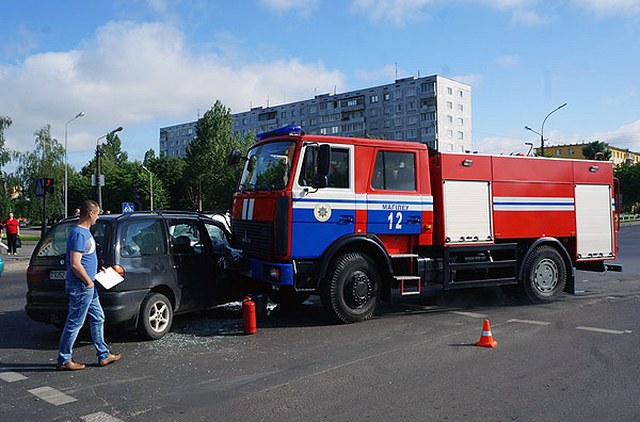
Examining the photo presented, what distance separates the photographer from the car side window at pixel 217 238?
8401 millimetres

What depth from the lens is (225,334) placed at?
7.50 metres

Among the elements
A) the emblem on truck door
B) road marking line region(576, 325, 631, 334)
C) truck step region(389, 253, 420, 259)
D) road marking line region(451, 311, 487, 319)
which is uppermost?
the emblem on truck door

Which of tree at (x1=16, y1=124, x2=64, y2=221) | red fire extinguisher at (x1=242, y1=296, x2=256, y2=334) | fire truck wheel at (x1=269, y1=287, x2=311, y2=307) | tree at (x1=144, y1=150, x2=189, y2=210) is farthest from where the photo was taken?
tree at (x1=144, y1=150, x2=189, y2=210)

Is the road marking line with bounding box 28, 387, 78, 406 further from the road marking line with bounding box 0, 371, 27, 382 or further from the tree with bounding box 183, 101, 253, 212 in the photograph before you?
the tree with bounding box 183, 101, 253, 212

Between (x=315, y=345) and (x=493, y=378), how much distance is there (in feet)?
7.52

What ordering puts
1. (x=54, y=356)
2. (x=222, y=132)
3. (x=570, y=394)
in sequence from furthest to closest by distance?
(x=222, y=132) → (x=54, y=356) → (x=570, y=394)

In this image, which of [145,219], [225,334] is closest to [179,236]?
[145,219]

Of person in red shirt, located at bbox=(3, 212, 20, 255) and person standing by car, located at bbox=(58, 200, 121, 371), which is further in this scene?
person in red shirt, located at bbox=(3, 212, 20, 255)

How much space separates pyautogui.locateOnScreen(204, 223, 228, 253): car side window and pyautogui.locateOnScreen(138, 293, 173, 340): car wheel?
53.8 inches

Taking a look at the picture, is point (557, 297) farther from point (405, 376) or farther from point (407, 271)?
point (405, 376)

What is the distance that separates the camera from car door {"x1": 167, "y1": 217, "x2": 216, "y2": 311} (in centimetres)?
757

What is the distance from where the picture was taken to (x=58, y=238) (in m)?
7.11

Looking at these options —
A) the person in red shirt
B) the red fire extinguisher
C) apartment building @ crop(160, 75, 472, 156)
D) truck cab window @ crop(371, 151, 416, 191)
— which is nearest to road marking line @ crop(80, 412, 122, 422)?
the red fire extinguisher

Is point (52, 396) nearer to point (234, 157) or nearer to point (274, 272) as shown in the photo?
point (274, 272)
